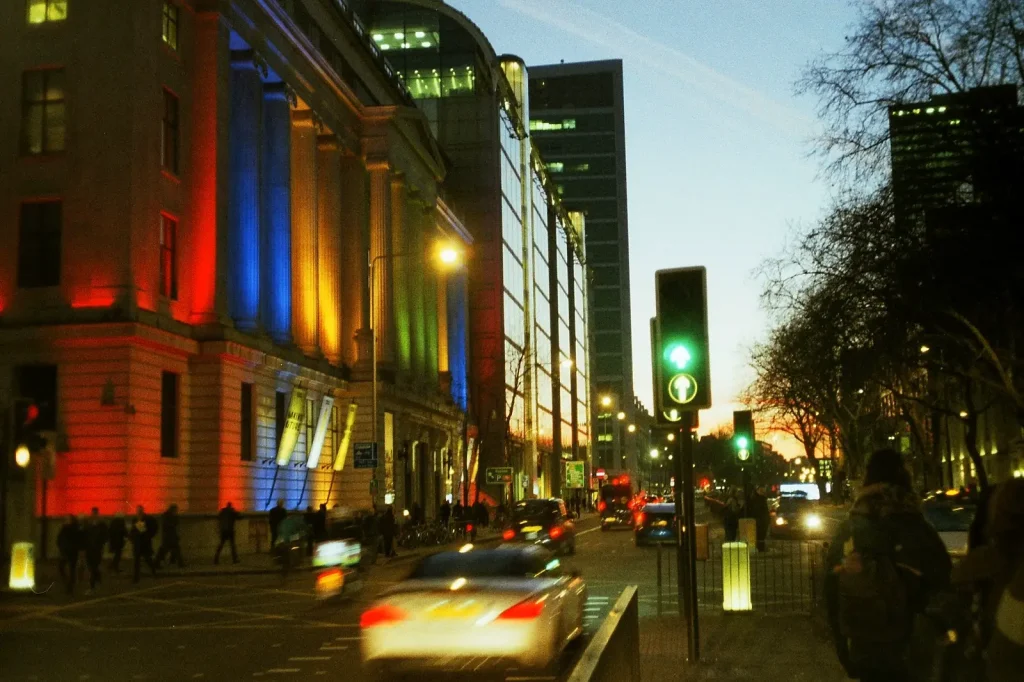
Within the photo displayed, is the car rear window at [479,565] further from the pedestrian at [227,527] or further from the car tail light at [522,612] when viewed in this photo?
the pedestrian at [227,527]

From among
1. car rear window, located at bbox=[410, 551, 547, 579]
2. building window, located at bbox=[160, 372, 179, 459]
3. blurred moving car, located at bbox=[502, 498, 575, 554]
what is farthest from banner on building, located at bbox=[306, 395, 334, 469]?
car rear window, located at bbox=[410, 551, 547, 579]

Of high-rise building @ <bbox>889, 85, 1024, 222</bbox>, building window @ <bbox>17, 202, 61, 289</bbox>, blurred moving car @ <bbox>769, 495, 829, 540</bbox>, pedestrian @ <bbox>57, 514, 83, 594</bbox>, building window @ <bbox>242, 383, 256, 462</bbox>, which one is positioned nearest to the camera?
high-rise building @ <bbox>889, 85, 1024, 222</bbox>

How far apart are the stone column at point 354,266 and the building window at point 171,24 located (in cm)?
1860

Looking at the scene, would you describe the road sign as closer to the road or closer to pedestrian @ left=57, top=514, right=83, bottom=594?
the road

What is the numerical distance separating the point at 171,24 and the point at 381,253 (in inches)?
847

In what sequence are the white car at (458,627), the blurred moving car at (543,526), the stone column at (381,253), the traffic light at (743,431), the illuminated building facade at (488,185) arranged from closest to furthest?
the white car at (458,627), the traffic light at (743,431), the blurred moving car at (543,526), the stone column at (381,253), the illuminated building facade at (488,185)

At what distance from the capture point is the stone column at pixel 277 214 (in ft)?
163

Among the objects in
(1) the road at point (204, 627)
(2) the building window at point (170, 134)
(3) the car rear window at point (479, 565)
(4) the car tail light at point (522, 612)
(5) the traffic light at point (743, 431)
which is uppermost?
(2) the building window at point (170, 134)

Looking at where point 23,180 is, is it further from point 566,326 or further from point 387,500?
point 566,326

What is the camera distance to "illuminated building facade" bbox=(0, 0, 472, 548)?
37.4 meters

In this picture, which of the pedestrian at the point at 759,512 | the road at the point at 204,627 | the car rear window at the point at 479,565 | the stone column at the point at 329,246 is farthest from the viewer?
the stone column at the point at 329,246

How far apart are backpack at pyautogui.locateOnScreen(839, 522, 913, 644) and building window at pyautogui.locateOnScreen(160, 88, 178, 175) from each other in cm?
3787

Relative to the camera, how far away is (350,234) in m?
61.8

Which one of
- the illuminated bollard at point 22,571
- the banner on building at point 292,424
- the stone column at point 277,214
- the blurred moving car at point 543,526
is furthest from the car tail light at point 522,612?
the stone column at point 277,214
